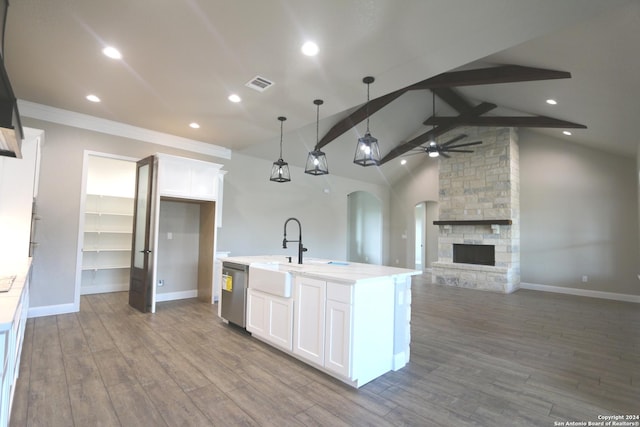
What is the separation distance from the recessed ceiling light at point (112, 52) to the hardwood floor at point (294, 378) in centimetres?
288

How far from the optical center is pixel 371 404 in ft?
7.52

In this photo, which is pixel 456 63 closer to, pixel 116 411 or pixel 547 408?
pixel 547 408

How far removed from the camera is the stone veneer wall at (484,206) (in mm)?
6957

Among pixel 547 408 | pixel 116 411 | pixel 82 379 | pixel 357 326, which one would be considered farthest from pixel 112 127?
pixel 547 408

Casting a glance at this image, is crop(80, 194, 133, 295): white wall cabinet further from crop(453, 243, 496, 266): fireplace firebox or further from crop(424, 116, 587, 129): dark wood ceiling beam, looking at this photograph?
crop(453, 243, 496, 266): fireplace firebox

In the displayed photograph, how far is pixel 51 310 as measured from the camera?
4297mm

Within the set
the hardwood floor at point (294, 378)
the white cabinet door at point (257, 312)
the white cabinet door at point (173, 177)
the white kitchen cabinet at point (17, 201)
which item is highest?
the white cabinet door at point (173, 177)

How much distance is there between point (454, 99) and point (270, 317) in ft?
20.0

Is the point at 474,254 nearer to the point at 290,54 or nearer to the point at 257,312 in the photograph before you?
the point at 257,312

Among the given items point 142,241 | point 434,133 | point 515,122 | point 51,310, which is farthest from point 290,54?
point 434,133

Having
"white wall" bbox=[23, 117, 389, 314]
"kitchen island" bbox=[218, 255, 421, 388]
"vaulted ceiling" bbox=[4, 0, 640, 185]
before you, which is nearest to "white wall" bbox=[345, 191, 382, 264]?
"white wall" bbox=[23, 117, 389, 314]

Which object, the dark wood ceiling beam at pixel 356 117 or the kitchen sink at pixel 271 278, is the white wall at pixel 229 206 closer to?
the dark wood ceiling beam at pixel 356 117

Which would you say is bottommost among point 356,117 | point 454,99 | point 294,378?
point 294,378

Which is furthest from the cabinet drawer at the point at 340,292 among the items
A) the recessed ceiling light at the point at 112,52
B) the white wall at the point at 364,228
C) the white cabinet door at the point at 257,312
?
the white wall at the point at 364,228
